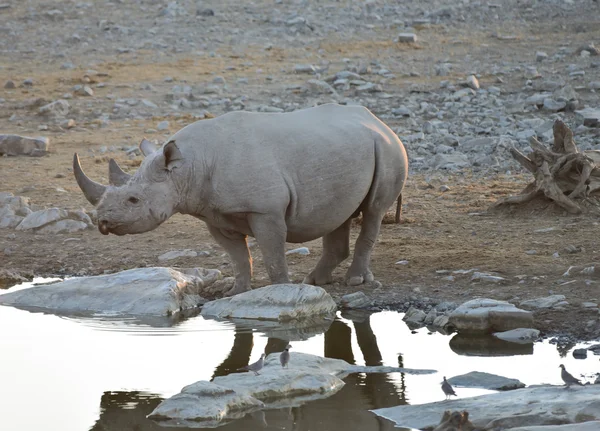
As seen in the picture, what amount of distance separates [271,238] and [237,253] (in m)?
0.60

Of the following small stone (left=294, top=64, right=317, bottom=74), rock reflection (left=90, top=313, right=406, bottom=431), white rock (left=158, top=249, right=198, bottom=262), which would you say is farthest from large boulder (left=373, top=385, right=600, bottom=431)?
small stone (left=294, top=64, right=317, bottom=74)

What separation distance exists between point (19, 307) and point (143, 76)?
11323mm

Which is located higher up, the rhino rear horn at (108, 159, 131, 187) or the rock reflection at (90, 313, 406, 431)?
the rhino rear horn at (108, 159, 131, 187)

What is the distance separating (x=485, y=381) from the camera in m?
6.92

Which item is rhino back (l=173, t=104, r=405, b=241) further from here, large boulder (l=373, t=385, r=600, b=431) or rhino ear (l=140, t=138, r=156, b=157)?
large boulder (l=373, t=385, r=600, b=431)

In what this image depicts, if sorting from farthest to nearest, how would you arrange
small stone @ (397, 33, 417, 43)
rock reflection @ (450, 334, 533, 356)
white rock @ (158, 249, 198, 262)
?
1. small stone @ (397, 33, 417, 43)
2. white rock @ (158, 249, 198, 262)
3. rock reflection @ (450, 334, 533, 356)

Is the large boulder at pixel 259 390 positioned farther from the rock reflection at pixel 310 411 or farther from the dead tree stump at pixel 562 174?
the dead tree stump at pixel 562 174

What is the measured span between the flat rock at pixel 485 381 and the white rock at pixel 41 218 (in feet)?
19.6

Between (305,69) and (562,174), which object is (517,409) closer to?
(562,174)

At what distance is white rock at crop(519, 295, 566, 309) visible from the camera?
8484 mm

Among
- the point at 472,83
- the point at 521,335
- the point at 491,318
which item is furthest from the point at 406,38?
the point at 521,335

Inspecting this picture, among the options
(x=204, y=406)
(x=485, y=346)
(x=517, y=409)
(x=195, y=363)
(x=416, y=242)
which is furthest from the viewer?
(x=416, y=242)

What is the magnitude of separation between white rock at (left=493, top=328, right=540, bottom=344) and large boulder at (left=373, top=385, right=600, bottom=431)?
1415mm

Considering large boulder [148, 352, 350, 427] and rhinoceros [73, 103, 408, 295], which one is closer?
large boulder [148, 352, 350, 427]
